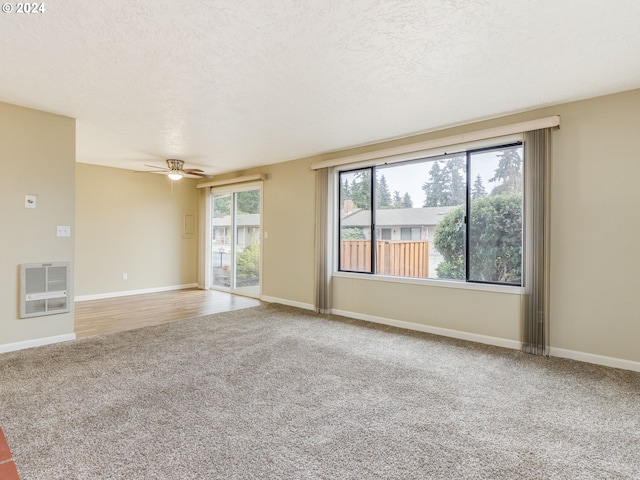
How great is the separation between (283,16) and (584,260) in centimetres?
358

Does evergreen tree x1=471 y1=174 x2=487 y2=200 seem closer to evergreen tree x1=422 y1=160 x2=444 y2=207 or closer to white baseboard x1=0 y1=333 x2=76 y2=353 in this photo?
evergreen tree x1=422 y1=160 x2=444 y2=207

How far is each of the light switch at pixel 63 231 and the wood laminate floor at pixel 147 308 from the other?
1284mm

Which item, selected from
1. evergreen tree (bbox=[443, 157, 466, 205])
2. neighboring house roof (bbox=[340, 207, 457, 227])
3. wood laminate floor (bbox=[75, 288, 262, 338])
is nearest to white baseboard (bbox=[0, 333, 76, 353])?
wood laminate floor (bbox=[75, 288, 262, 338])

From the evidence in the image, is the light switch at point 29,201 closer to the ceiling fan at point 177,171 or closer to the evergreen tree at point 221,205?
the ceiling fan at point 177,171

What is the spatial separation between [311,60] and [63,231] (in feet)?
11.5

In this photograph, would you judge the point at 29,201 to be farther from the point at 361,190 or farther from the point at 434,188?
the point at 434,188

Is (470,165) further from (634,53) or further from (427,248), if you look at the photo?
(634,53)

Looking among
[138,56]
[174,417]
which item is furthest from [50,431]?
[138,56]

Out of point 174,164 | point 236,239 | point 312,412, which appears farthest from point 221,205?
point 312,412

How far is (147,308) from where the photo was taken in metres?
5.75

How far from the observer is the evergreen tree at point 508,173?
3.86 metres

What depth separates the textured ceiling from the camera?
209 centimetres

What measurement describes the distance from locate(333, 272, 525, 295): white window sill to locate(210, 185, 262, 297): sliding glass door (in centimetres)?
234

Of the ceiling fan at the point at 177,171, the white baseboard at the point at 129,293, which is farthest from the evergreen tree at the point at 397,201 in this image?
the white baseboard at the point at 129,293
